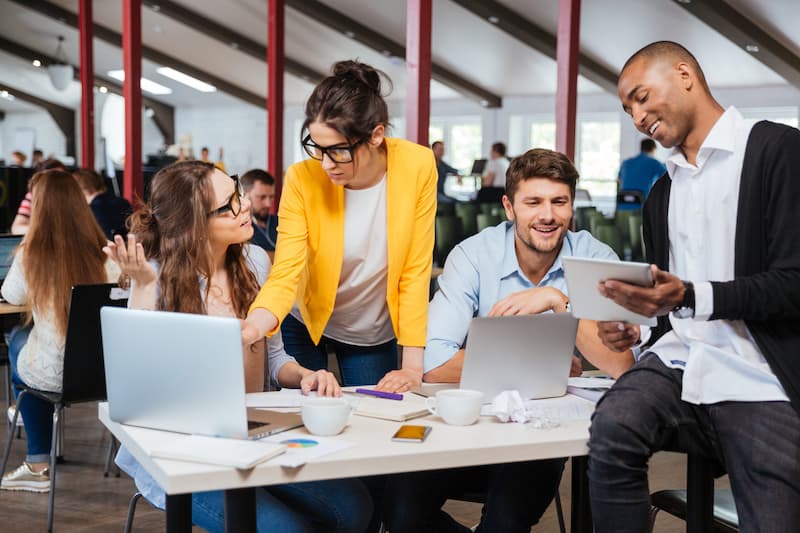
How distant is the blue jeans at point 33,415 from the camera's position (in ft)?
12.1

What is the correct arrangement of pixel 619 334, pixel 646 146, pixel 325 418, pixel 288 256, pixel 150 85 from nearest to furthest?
pixel 325 418 < pixel 619 334 < pixel 288 256 < pixel 646 146 < pixel 150 85

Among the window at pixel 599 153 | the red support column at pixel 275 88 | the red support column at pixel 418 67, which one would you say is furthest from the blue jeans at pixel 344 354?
the window at pixel 599 153

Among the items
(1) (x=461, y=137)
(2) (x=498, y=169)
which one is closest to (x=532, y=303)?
(2) (x=498, y=169)

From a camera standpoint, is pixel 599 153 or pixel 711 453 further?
pixel 599 153

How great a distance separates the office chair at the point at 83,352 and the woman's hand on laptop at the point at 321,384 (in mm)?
1271

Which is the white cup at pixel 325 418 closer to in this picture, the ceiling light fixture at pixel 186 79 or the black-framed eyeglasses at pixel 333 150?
the black-framed eyeglasses at pixel 333 150

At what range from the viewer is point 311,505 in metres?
2.00

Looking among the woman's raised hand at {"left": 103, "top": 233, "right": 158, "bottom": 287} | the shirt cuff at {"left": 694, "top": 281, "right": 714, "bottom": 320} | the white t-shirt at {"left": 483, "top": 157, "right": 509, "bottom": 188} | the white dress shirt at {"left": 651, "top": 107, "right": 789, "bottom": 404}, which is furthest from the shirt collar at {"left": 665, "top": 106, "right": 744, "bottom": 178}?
the white t-shirt at {"left": 483, "top": 157, "right": 509, "bottom": 188}

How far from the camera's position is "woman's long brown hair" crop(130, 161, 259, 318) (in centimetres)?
219

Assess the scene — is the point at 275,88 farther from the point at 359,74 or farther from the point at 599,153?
the point at 599,153

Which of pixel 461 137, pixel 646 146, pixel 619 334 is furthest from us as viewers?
pixel 461 137

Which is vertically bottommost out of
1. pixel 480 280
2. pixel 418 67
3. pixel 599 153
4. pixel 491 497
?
pixel 491 497

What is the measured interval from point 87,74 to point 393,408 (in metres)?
9.65

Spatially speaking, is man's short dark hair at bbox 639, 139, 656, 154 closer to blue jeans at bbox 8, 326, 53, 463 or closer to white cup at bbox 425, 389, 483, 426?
blue jeans at bbox 8, 326, 53, 463
